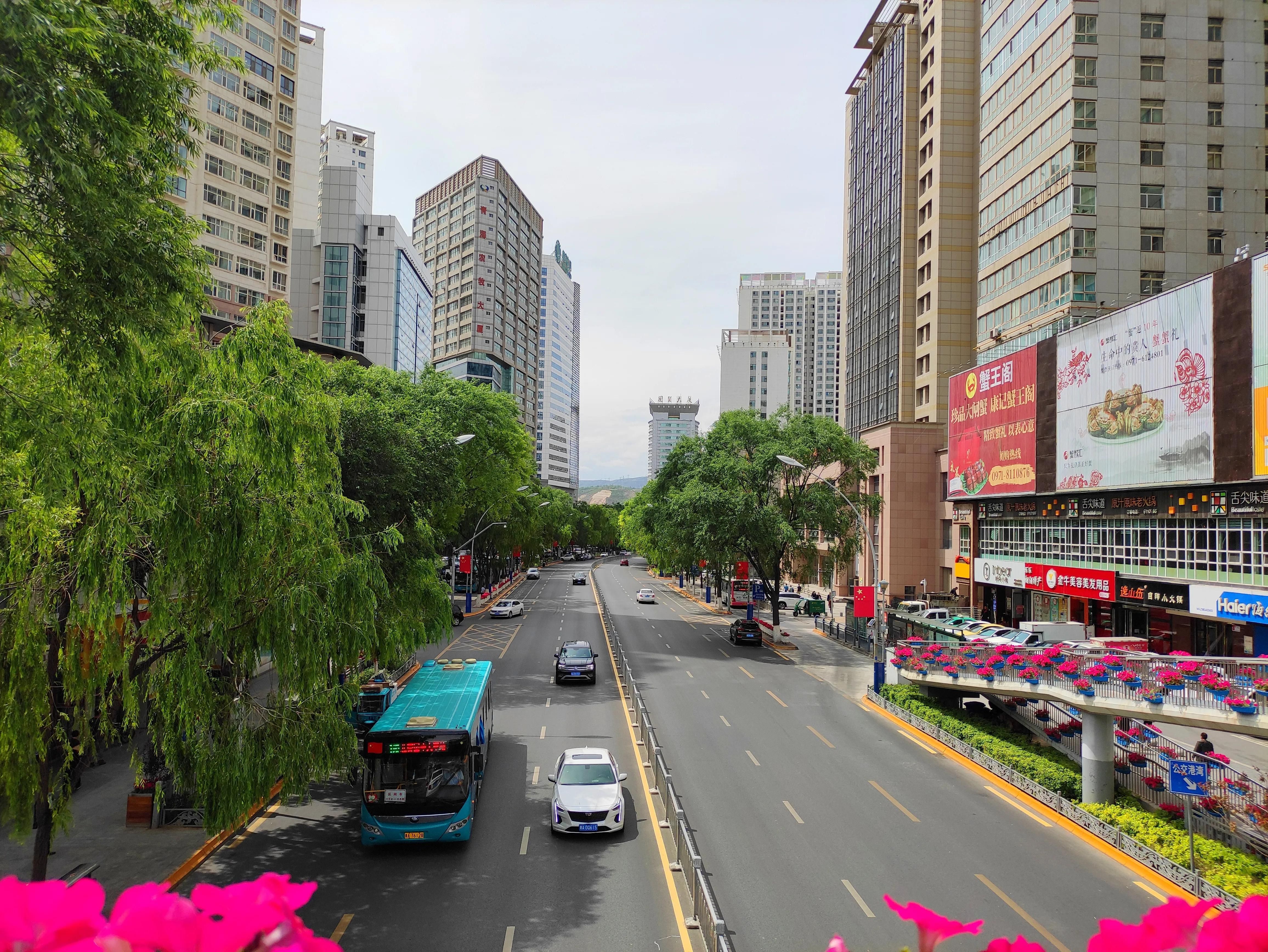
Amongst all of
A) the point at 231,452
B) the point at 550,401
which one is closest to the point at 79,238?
the point at 231,452

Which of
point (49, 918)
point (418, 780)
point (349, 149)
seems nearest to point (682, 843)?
point (418, 780)

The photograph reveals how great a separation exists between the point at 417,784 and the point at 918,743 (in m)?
16.2

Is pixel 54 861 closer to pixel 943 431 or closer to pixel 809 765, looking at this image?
pixel 809 765

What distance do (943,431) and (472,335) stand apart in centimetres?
9180

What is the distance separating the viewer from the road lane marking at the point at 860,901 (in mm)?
12969

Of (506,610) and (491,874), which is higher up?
(491,874)

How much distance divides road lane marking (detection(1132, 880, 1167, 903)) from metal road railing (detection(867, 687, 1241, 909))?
0.49 meters

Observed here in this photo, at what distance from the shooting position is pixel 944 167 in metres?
65.1

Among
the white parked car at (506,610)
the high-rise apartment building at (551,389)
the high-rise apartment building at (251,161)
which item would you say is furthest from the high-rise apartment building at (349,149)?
the white parked car at (506,610)

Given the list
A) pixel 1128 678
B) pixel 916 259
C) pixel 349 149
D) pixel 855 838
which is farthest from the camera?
pixel 349 149

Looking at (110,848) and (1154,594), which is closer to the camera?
(110,848)

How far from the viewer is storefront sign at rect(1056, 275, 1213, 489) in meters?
29.9

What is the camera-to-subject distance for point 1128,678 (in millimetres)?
17984

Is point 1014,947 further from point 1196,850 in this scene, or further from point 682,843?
point 1196,850
